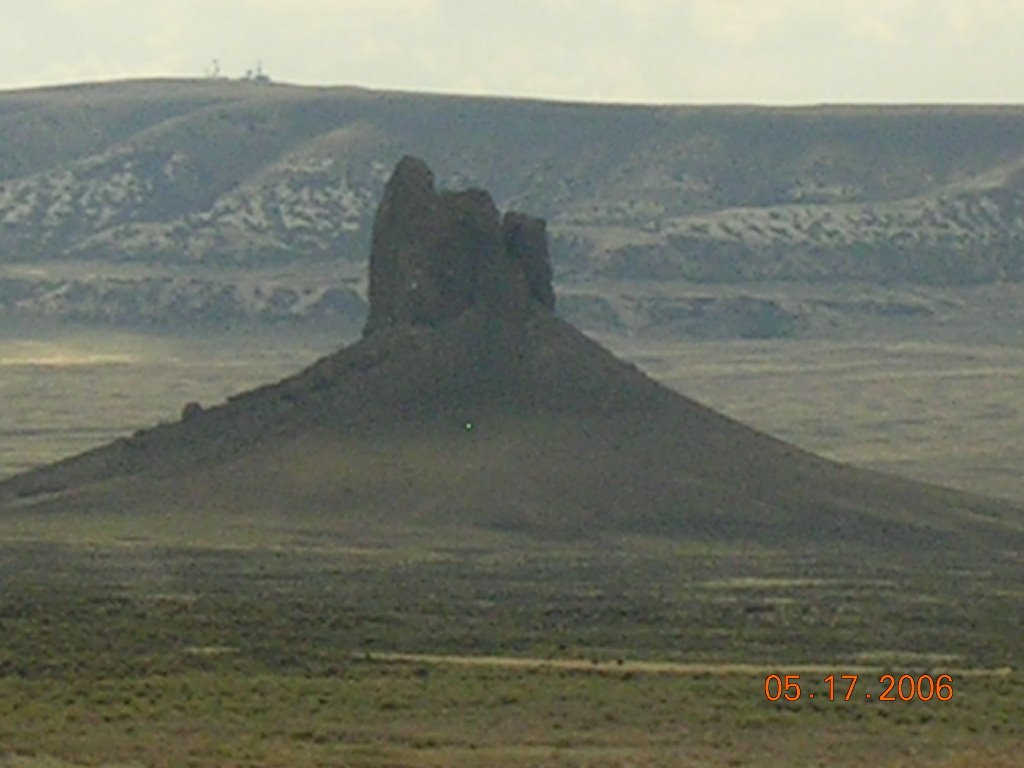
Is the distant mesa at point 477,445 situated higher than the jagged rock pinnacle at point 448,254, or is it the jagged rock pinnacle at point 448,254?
the jagged rock pinnacle at point 448,254

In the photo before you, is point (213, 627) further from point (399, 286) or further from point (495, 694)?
point (399, 286)

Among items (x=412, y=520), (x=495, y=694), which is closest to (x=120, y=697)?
(x=495, y=694)

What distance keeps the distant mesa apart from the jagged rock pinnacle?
8cm

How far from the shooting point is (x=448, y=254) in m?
139
